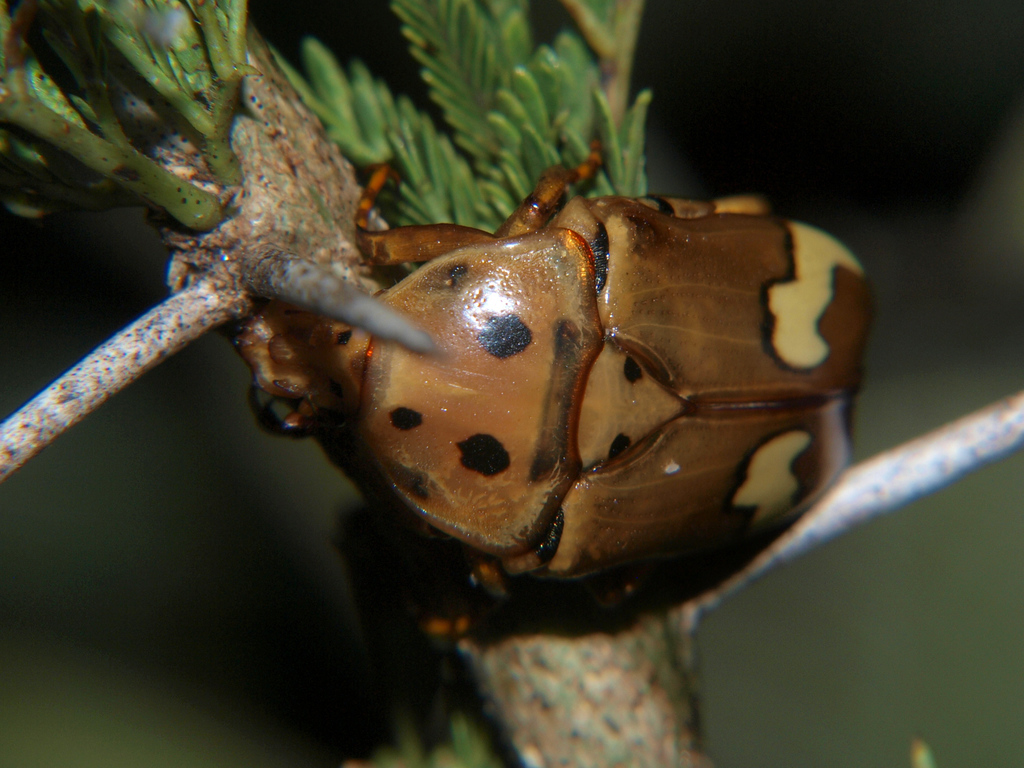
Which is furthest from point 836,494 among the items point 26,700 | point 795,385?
point 26,700

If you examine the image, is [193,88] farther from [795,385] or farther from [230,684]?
[230,684]

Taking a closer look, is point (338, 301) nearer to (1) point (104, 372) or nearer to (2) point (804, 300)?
(1) point (104, 372)

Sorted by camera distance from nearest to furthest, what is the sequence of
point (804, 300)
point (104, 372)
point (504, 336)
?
point (104, 372) < point (504, 336) < point (804, 300)

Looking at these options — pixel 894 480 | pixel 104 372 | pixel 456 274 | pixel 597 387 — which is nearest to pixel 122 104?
pixel 104 372

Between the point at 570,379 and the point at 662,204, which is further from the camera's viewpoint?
the point at 662,204

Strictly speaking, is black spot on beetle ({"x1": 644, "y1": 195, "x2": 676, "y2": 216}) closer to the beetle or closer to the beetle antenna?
the beetle

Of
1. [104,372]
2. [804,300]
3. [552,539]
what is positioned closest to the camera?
[104,372]

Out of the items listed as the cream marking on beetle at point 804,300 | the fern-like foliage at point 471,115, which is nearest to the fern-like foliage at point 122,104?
the fern-like foliage at point 471,115

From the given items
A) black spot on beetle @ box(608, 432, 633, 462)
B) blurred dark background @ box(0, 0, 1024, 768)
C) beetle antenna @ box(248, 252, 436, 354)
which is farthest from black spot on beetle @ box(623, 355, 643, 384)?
blurred dark background @ box(0, 0, 1024, 768)

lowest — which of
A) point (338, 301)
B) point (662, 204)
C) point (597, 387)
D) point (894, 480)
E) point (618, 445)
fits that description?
point (894, 480)
